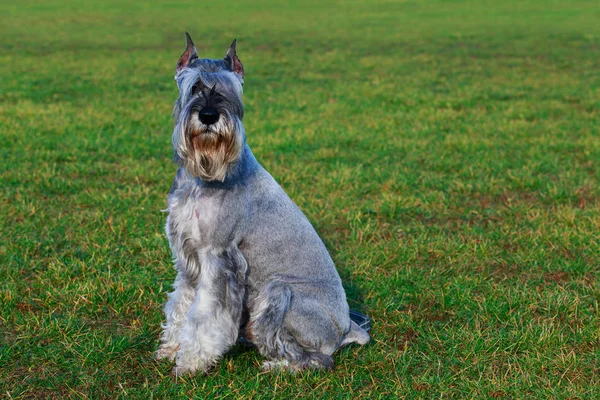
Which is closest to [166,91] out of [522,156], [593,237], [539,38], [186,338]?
[522,156]

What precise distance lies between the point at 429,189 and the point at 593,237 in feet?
8.14

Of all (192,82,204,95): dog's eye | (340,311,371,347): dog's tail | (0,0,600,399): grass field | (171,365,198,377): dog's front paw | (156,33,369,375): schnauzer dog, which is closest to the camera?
(192,82,204,95): dog's eye

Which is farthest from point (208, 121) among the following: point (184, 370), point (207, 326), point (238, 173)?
point (184, 370)

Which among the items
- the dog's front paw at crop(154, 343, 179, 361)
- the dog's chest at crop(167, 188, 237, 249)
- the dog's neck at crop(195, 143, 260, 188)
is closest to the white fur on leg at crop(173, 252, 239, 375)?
the dog's chest at crop(167, 188, 237, 249)

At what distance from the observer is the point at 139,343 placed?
229 inches

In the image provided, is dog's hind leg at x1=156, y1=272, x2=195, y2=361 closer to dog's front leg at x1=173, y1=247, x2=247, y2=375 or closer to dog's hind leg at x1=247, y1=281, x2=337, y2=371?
dog's front leg at x1=173, y1=247, x2=247, y2=375

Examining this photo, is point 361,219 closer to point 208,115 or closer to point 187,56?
point 187,56

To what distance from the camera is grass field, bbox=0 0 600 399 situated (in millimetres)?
5461

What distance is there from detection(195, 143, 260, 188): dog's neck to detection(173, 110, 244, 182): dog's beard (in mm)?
150

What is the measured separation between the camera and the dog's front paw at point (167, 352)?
555 cm

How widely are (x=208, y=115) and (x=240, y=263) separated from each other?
1.16m

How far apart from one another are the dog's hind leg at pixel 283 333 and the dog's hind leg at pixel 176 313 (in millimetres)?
561

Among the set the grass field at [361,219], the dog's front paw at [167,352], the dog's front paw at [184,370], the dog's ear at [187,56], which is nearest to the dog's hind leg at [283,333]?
the grass field at [361,219]

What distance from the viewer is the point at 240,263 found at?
5262 mm
